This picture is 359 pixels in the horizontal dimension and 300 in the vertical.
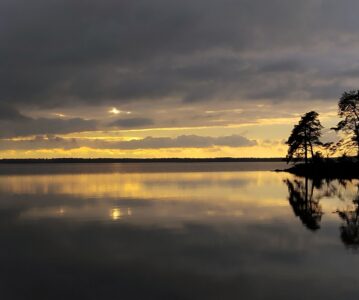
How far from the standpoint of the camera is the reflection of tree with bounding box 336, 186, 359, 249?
20141 mm

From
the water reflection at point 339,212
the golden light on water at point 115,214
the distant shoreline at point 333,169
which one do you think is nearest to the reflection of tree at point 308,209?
the water reflection at point 339,212

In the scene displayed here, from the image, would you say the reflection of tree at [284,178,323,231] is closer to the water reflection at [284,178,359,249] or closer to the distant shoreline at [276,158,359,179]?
the water reflection at [284,178,359,249]

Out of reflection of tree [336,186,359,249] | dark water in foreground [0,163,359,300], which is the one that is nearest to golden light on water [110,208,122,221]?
dark water in foreground [0,163,359,300]

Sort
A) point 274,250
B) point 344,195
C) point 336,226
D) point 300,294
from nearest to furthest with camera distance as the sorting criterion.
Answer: point 300,294, point 274,250, point 336,226, point 344,195

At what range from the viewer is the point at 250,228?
24.5 m

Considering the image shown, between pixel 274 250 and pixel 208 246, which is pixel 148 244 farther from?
pixel 274 250

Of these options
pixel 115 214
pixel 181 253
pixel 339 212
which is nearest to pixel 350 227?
pixel 339 212

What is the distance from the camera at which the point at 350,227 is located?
23953mm

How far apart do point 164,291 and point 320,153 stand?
75887mm

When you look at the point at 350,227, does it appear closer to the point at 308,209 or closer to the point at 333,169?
the point at 308,209

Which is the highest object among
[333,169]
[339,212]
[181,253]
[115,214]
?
[333,169]

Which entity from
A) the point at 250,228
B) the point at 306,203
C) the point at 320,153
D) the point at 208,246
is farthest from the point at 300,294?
the point at 320,153

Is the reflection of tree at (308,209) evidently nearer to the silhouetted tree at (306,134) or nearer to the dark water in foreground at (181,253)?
the dark water in foreground at (181,253)

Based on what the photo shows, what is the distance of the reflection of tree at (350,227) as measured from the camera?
20.1 m
